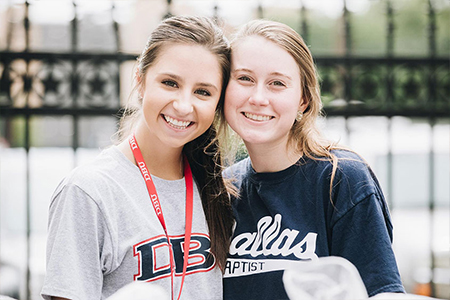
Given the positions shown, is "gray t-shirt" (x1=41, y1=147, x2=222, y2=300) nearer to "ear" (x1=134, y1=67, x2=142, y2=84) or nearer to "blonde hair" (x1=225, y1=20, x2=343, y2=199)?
"ear" (x1=134, y1=67, x2=142, y2=84)

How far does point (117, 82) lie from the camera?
3623 millimetres

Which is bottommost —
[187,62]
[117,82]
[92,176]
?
[92,176]

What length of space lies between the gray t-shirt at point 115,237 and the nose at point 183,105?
272 mm

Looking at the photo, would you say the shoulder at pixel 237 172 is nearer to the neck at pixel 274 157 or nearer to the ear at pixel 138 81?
the neck at pixel 274 157

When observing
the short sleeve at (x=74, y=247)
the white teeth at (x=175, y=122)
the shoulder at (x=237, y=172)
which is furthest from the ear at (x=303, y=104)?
the short sleeve at (x=74, y=247)

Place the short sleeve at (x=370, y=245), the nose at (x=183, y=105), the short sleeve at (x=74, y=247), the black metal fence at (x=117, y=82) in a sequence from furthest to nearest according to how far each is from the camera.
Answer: the black metal fence at (x=117, y=82) → the nose at (x=183, y=105) → the short sleeve at (x=370, y=245) → the short sleeve at (x=74, y=247)

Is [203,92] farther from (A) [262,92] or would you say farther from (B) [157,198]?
(B) [157,198]

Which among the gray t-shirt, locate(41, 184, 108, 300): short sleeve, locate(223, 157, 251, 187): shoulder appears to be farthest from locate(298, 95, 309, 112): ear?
locate(41, 184, 108, 300): short sleeve

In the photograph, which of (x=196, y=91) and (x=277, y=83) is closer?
(x=196, y=91)

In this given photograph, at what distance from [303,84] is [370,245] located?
74 cm

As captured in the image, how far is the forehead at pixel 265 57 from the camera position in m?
2.03

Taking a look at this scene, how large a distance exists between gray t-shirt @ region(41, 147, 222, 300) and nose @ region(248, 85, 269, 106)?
47cm

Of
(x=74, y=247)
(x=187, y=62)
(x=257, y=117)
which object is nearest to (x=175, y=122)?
(x=187, y=62)

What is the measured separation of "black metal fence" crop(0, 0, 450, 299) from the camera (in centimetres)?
359
